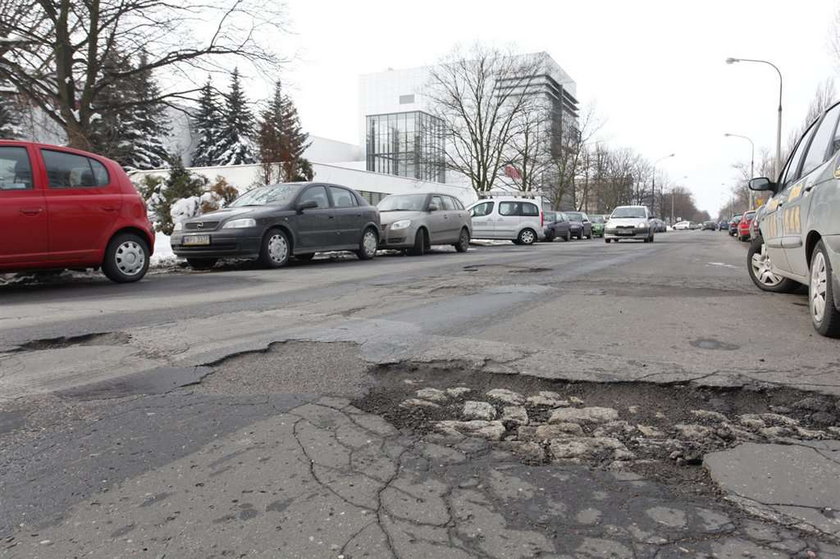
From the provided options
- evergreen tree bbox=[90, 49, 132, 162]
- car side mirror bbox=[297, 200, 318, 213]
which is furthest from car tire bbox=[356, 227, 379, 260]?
evergreen tree bbox=[90, 49, 132, 162]

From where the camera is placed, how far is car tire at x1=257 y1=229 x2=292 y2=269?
10.4 metres

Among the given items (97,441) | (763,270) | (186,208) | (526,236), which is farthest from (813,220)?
(186,208)

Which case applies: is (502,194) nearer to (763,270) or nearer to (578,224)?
(578,224)

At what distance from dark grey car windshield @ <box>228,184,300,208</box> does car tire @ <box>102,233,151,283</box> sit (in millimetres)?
2859

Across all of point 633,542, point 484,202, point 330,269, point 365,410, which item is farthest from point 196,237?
point 484,202

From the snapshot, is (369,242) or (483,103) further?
(483,103)

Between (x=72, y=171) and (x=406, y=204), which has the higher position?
(x=72, y=171)

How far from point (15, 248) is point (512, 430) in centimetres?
662

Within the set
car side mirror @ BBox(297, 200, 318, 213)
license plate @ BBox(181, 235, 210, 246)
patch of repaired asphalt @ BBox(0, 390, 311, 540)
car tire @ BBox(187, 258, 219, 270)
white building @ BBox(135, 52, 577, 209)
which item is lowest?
patch of repaired asphalt @ BBox(0, 390, 311, 540)

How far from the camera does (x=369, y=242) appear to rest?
12734 millimetres

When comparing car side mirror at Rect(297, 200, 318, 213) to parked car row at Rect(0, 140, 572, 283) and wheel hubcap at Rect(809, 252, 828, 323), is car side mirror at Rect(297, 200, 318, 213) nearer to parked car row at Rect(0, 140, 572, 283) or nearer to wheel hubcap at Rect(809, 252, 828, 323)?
parked car row at Rect(0, 140, 572, 283)

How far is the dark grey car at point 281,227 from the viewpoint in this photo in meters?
10.0

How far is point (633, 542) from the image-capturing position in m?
1.78

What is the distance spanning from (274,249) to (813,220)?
27.0 feet
